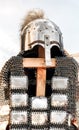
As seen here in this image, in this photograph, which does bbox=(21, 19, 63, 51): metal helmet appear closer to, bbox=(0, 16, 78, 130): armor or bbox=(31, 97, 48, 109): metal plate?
bbox=(0, 16, 78, 130): armor

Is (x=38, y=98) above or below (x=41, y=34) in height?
below

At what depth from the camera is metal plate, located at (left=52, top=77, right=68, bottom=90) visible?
699cm

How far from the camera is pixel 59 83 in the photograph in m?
7.00

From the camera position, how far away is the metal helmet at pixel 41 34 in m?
7.11

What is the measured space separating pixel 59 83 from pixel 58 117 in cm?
46

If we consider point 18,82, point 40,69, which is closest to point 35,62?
point 40,69

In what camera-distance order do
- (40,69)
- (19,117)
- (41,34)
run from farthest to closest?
(41,34) < (40,69) < (19,117)

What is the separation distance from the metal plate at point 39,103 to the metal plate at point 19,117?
0.17 m

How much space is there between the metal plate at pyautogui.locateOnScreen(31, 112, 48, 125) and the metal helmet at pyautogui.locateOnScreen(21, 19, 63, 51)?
3.07 feet

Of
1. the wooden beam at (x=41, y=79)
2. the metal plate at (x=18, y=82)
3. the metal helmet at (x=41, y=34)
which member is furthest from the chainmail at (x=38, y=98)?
the metal helmet at (x=41, y=34)

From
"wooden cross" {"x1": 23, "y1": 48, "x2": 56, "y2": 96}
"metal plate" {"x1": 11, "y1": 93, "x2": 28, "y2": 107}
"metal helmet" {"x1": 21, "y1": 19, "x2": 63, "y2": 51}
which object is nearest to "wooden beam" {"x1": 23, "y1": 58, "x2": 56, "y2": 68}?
"wooden cross" {"x1": 23, "y1": 48, "x2": 56, "y2": 96}

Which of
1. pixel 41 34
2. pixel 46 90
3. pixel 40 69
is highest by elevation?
pixel 41 34

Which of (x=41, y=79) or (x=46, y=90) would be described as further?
(x=46, y=90)

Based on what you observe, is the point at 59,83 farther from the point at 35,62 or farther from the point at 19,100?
the point at 19,100
